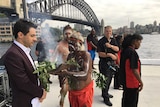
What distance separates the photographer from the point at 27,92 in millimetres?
1350

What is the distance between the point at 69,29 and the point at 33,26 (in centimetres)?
121

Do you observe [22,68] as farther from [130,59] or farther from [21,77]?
[130,59]

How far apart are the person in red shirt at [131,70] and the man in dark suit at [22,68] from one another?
1162mm

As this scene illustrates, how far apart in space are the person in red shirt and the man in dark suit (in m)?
1.16

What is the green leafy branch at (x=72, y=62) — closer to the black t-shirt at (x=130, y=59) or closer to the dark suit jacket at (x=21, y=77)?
the dark suit jacket at (x=21, y=77)

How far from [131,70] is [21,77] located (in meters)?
1.37

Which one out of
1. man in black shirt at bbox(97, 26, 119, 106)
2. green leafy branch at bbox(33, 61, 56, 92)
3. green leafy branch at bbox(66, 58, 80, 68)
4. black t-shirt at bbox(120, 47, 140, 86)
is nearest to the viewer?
green leafy branch at bbox(33, 61, 56, 92)

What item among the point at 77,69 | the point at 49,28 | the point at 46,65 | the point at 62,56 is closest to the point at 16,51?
the point at 46,65

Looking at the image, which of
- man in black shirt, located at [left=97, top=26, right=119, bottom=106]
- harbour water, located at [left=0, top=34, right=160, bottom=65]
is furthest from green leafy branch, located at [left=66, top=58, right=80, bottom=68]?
harbour water, located at [left=0, top=34, right=160, bottom=65]

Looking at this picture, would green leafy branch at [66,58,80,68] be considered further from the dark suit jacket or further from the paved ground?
the paved ground

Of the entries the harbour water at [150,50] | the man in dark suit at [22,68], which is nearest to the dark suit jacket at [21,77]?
the man in dark suit at [22,68]

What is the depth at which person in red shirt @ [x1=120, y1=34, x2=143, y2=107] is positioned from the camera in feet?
7.11

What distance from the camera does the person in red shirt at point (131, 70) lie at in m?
2.17

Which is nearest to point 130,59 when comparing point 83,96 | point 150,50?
point 83,96
